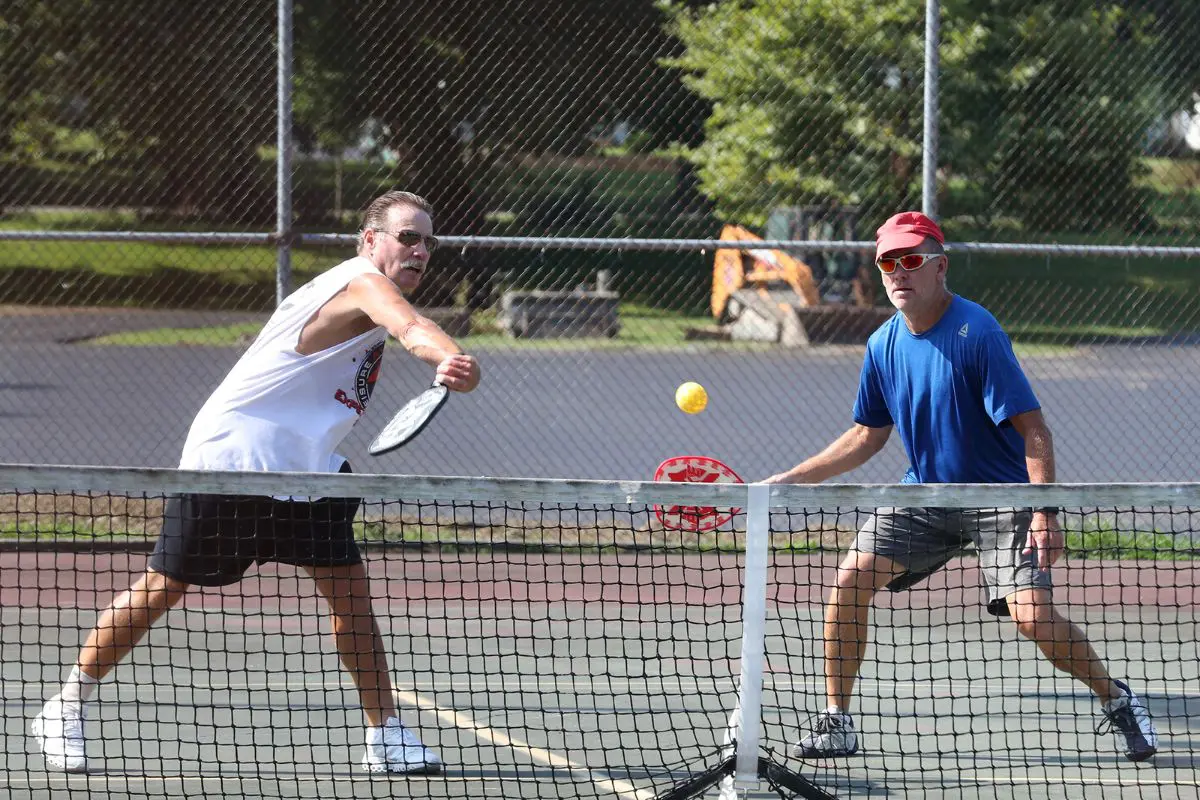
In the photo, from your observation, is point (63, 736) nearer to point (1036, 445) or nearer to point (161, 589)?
point (161, 589)

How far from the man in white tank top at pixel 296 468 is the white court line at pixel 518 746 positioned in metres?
0.36

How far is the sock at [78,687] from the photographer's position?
431 cm

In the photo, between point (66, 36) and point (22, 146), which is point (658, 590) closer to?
point (66, 36)

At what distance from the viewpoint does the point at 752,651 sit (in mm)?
3809

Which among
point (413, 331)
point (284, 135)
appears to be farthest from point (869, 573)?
point (284, 135)

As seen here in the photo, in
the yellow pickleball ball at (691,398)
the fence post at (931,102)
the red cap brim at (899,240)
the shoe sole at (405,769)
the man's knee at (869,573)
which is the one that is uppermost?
the fence post at (931,102)

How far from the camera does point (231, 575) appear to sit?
14.2 ft

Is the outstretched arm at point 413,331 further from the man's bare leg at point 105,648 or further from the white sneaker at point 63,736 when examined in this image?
the white sneaker at point 63,736

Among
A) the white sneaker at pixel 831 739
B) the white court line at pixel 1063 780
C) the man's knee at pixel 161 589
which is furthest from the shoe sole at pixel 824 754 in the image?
the man's knee at pixel 161 589

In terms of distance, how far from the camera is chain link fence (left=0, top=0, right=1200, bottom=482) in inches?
413

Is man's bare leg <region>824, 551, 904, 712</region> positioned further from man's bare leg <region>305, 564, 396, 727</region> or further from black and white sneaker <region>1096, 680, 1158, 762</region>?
man's bare leg <region>305, 564, 396, 727</region>

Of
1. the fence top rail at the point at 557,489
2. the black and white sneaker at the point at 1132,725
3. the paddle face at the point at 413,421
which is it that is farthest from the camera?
the black and white sneaker at the point at 1132,725

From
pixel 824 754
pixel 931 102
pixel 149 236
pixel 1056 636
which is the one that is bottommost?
pixel 824 754

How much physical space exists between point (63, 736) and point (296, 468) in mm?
1047
